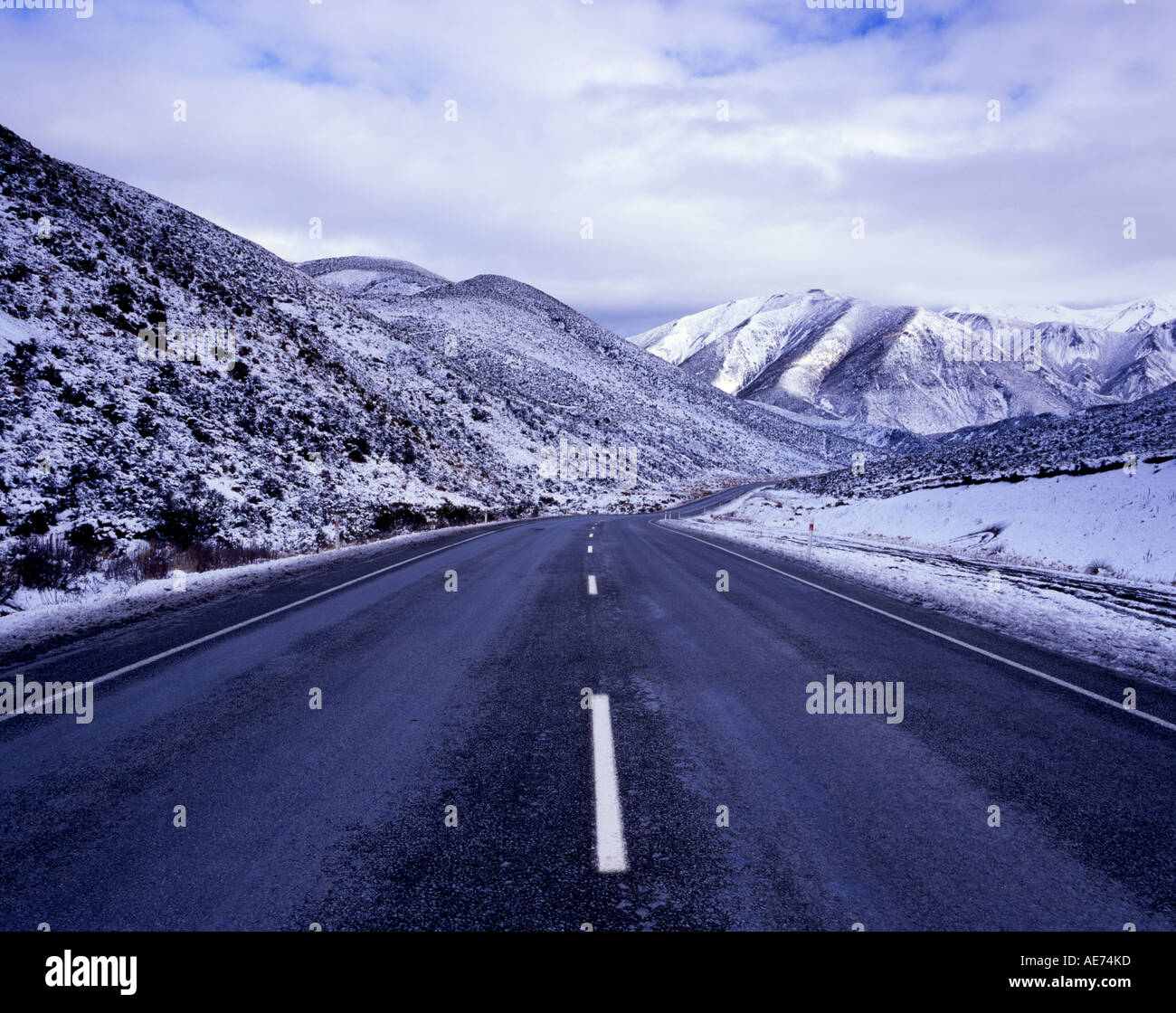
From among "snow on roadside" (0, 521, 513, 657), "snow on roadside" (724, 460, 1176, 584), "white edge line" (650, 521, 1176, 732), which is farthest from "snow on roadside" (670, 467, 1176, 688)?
"snow on roadside" (0, 521, 513, 657)

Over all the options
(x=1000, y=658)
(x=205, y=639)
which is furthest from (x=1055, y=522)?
(x=205, y=639)

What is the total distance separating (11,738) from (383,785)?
2979mm

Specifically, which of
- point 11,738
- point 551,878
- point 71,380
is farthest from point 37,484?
point 551,878

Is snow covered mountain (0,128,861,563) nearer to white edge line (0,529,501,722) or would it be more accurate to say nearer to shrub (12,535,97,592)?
shrub (12,535,97,592)

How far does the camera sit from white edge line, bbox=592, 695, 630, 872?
3.07 m

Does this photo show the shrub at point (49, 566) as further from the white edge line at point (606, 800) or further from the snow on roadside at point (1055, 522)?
the snow on roadside at point (1055, 522)

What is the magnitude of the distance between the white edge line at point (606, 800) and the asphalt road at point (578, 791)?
2cm

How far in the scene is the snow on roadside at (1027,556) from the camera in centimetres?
813

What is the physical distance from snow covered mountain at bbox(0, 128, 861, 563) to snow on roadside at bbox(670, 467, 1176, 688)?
56.0 ft

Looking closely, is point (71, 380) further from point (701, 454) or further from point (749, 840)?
point (701, 454)

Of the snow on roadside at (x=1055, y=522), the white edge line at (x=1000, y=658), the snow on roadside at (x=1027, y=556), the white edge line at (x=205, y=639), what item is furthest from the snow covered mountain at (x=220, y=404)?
the snow on roadside at (x=1055, y=522)

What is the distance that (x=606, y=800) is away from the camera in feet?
11.9

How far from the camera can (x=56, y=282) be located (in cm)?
2600
